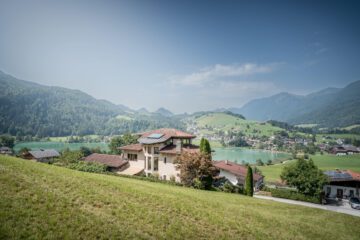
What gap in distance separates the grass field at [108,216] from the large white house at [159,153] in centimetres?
2407

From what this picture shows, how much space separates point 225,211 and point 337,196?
41.1 m

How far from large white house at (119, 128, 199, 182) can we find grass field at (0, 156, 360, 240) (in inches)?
947

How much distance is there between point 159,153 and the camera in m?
40.2

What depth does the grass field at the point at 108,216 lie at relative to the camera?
27.1 feet

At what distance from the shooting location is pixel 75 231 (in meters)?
8.20

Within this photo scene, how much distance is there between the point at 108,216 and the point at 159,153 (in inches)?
1197

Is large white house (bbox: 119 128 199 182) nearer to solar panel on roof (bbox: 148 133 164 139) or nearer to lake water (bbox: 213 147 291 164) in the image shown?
solar panel on roof (bbox: 148 133 164 139)

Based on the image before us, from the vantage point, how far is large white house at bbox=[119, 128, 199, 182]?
38.7 metres

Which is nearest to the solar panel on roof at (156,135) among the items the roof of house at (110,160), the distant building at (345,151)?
the roof of house at (110,160)

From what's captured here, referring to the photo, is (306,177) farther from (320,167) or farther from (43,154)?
(43,154)

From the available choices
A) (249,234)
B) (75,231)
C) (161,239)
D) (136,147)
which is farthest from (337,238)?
(136,147)

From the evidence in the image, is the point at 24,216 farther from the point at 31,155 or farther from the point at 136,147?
the point at 31,155

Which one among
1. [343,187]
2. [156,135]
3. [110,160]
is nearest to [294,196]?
[343,187]

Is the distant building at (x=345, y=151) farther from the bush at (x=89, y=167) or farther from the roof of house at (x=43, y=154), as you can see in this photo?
the roof of house at (x=43, y=154)
